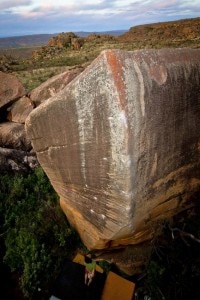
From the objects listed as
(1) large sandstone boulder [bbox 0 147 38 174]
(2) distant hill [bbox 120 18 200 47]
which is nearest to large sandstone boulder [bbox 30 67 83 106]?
(1) large sandstone boulder [bbox 0 147 38 174]

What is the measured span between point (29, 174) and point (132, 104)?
5.21 meters

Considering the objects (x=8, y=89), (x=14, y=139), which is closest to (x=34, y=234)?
(x=14, y=139)

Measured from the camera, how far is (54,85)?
8969mm

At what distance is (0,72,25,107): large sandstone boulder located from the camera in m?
9.53

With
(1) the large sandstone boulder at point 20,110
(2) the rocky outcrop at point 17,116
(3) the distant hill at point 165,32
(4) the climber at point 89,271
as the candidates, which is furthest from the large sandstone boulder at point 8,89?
(3) the distant hill at point 165,32

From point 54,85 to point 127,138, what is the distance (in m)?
5.76

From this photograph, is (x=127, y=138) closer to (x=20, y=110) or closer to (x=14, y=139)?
(x=14, y=139)

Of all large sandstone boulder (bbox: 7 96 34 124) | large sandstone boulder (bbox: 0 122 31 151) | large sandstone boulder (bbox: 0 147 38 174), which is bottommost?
large sandstone boulder (bbox: 0 147 38 174)

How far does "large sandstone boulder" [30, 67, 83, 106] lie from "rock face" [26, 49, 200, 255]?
12.2 ft

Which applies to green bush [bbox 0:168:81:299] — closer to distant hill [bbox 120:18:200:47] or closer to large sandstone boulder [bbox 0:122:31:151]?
large sandstone boulder [bbox 0:122:31:151]

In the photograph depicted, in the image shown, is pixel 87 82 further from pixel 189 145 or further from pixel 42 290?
pixel 42 290

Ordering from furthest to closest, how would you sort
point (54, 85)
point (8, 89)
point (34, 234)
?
point (8, 89), point (54, 85), point (34, 234)

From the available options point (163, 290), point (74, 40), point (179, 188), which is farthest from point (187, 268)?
point (74, 40)

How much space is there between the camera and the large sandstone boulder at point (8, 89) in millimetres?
9527
